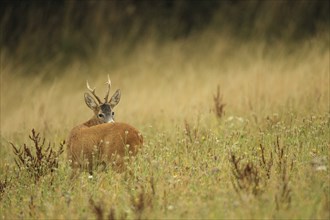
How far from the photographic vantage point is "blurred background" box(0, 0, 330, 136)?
10273 mm

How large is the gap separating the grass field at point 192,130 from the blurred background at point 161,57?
41 mm

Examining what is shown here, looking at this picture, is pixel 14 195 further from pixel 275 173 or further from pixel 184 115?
pixel 184 115

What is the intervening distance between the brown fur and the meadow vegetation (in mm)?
130

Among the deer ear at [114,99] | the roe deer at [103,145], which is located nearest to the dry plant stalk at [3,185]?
the roe deer at [103,145]

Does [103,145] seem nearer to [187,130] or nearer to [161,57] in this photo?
[187,130]

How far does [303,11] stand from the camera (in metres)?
14.3

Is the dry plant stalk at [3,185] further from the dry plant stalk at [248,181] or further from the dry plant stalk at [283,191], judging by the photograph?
the dry plant stalk at [283,191]

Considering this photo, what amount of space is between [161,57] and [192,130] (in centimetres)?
555

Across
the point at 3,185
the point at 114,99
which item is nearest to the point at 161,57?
the point at 114,99

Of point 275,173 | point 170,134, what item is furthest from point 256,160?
point 170,134

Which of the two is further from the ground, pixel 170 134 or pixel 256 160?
pixel 170 134

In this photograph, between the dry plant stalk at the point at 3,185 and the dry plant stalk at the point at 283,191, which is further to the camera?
the dry plant stalk at the point at 3,185

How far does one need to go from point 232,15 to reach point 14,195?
30.5ft

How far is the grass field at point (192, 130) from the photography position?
5.46 metres
